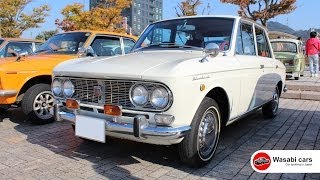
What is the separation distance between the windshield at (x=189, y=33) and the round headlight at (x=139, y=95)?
137 centimetres

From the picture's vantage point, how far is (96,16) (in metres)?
28.8

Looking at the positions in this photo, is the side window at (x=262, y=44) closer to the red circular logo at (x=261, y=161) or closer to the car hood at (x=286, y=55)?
the red circular logo at (x=261, y=161)

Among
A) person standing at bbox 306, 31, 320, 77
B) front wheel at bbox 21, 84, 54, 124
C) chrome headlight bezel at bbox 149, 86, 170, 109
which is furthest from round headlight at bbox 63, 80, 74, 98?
person standing at bbox 306, 31, 320, 77

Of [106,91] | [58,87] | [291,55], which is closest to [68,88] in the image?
[58,87]

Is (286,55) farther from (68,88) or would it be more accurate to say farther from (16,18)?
(16,18)

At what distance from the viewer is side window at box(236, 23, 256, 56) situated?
4741mm

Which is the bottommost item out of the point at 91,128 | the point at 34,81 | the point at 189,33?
the point at 91,128

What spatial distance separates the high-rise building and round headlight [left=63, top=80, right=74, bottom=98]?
79330 mm

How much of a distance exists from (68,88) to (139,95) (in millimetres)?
1102

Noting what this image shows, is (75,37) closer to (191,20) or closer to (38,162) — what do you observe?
(191,20)

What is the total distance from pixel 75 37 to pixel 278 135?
13.7ft

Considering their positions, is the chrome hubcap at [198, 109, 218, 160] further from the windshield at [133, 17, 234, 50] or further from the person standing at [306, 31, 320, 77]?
the person standing at [306, 31, 320, 77]

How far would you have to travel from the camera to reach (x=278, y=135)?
17.5 feet

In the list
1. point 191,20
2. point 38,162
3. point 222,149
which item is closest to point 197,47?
point 191,20
